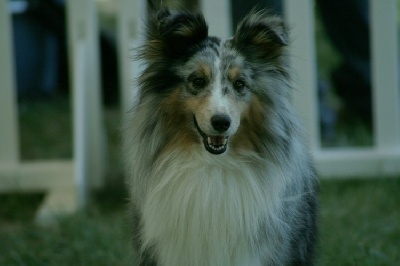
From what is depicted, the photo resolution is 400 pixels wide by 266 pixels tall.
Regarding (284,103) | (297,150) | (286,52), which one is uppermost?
(286,52)

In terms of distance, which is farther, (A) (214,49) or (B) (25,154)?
(B) (25,154)

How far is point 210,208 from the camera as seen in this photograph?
9.92ft

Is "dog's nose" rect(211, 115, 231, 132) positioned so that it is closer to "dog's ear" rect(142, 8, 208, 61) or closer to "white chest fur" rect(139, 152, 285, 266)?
"white chest fur" rect(139, 152, 285, 266)

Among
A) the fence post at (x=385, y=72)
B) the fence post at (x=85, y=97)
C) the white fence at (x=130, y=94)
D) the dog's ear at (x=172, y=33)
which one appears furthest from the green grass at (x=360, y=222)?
the fence post at (x=85, y=97)

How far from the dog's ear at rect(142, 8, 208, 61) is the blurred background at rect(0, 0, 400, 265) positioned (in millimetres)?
291

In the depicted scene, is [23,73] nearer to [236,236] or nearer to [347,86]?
[347,86]

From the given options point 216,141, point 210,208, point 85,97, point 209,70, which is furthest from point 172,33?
point 85,97

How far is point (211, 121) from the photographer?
2.87 m

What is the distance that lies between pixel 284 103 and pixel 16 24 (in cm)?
487

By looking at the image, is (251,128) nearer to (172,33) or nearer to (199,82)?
(199,82)

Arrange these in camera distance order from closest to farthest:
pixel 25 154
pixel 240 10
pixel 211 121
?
pixel 211 121 < pixel 240 10 < pixel 25 154

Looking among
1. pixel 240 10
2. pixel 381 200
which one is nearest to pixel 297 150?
pixel 381 200

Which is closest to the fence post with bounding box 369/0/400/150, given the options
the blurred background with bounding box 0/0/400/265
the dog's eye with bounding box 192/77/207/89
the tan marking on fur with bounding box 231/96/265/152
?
the blurred background with bounding box 0/0/400/265

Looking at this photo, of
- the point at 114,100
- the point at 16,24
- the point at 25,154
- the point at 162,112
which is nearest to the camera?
the point at 162,112
